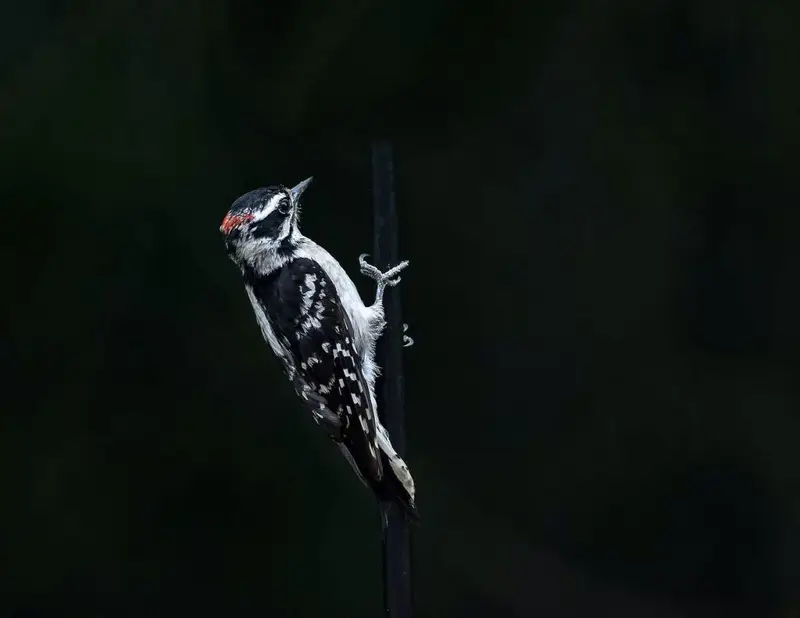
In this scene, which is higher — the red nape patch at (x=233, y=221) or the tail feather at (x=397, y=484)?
the red nape patch at (x=233, y=221)

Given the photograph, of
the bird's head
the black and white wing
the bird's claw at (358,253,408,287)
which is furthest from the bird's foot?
the bird's head

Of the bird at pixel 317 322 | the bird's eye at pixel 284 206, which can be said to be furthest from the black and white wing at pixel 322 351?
the bird's eye at pixel 284 206

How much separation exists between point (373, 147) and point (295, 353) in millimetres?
456

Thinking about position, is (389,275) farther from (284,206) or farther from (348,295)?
(284,206)

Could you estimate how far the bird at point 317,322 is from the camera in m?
1.72

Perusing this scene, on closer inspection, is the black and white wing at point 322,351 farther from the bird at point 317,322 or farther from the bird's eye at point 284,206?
the bird's eye at point 284,206

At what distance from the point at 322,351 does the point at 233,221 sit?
1.04 feet

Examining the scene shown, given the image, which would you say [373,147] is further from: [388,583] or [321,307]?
[388,583]

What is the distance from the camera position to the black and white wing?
1.74m

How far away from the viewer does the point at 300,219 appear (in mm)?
1899

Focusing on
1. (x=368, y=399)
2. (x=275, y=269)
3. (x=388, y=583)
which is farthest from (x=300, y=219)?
(x=388, y=583)

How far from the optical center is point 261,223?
1.75 metres

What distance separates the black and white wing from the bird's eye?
10 cm

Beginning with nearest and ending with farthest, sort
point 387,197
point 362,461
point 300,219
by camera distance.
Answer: point 387,197 → point 362,461 → point 300,219
